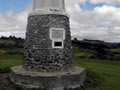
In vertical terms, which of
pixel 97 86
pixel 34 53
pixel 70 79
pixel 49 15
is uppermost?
pixel 49 15

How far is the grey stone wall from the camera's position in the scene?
1059 centimetres

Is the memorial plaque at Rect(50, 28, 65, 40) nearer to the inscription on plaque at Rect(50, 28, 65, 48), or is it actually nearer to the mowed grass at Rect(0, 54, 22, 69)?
the inscription on plaque at Rect(50, 28, 65, 48)

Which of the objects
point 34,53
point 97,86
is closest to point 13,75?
point 34,53

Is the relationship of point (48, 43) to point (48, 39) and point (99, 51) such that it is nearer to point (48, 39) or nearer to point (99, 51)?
point (48, 39)

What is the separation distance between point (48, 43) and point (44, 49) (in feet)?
1.37

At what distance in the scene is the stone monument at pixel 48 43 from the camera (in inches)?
416

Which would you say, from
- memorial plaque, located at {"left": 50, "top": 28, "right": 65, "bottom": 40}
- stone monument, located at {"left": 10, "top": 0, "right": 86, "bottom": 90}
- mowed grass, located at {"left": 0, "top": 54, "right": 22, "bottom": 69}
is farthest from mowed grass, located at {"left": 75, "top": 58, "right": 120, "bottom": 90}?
mowed grass, located at {"left": 0, "top": 54, "right": 22, "bottom": 69}

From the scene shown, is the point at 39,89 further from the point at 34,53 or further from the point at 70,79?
the point at 34,53

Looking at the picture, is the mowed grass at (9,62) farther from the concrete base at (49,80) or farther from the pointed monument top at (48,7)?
the pointed monument top at (48,7)

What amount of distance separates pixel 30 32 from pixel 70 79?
3791 mm

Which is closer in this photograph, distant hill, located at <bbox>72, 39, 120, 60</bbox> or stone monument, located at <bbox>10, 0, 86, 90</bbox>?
stone monument, located at <bbox>10, 0, 86, 90</bbox>

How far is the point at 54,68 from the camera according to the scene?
34.8 feet

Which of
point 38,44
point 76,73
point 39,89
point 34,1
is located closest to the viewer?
point 39,89

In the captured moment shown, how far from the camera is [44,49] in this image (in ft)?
34.9
